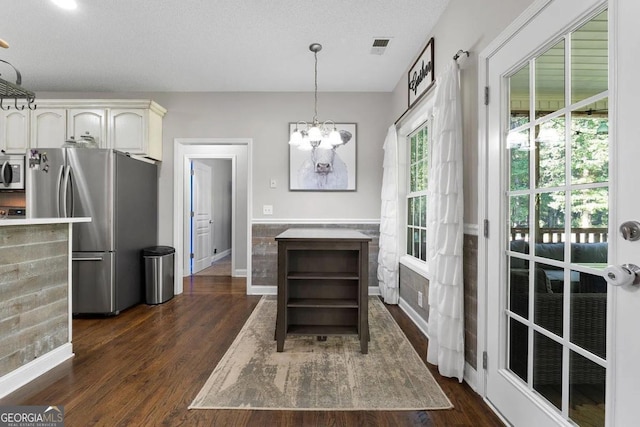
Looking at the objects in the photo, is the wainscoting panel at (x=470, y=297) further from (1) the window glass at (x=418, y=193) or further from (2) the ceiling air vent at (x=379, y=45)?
(2) the ceiling air vent at (x=379, y=45)

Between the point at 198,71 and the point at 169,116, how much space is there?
2.88 feet

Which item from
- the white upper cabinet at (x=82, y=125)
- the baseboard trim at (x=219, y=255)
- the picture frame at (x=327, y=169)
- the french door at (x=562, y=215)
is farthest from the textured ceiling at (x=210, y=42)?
the baseboard trim at (x=219, y=255)

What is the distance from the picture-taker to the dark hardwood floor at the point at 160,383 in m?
1.57

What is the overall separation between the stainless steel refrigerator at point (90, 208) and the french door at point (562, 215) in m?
3.36

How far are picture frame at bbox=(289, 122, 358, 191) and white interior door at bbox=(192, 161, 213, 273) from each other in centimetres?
223

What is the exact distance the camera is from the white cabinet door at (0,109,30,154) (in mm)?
3566

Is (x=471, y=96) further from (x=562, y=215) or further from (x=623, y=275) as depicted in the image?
(x=623, y=275)

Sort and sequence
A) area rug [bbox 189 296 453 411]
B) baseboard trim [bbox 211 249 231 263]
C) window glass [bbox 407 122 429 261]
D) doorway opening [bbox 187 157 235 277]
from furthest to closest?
baseboard trim [bbox 211 249 231 263] → doorway opening [bbox 187 157 235 277] → window glass [bbox 407 122 429 261] → area rug [bbox 189 296 453 411]

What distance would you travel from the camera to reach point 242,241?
506 centimetres

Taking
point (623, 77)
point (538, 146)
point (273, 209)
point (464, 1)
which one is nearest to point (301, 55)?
point (464, 1)

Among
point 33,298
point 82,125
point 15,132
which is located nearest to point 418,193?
point 33,298

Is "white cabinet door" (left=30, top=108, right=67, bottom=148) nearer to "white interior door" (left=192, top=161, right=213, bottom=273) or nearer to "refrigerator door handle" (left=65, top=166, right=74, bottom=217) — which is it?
"refrigerator door handle" (left=65, top=166, right=74, bottom=217)

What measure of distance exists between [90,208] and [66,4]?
5.76 ft

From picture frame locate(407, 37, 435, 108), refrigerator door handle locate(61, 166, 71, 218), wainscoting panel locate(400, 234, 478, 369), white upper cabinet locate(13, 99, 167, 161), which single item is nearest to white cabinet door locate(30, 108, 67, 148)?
white upper cabinet locate(13, 99, 167, 161)
